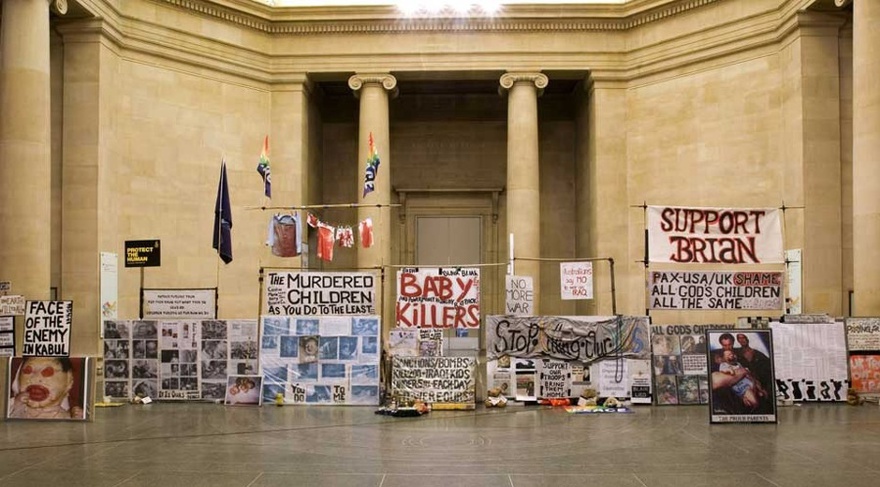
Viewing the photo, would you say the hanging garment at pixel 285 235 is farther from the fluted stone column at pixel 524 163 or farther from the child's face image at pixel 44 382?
the fluted stone column at pixel 524 163

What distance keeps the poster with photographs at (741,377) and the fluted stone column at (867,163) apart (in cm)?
543

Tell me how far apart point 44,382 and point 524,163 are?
15.4 meters

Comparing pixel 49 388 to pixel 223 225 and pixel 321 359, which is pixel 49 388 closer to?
pixel 321 359

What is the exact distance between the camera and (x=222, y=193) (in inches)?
717

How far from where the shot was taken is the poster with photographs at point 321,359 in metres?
16.5

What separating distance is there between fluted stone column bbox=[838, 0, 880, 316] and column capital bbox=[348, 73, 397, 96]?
1306cm

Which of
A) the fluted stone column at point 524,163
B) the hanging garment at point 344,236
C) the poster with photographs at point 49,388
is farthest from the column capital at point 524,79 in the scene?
the poster with photographs at point 49,388

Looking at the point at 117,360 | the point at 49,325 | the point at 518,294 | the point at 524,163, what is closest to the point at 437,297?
the point at 518,294

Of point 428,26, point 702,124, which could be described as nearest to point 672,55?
point 702,124

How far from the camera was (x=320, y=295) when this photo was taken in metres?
17.3

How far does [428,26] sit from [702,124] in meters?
8.75

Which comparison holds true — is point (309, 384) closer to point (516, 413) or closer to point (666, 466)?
point (516, 413)

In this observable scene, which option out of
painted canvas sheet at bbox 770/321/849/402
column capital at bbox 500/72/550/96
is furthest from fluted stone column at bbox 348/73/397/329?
painted canvas sheet at bbox 770/321/849/402

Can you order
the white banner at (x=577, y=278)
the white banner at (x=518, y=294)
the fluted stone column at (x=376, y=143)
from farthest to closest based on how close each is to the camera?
the fluted stone column at (x=376, y=143)
the white banner at (x=577, y=278)
the white banner at (x=518, y=294)
